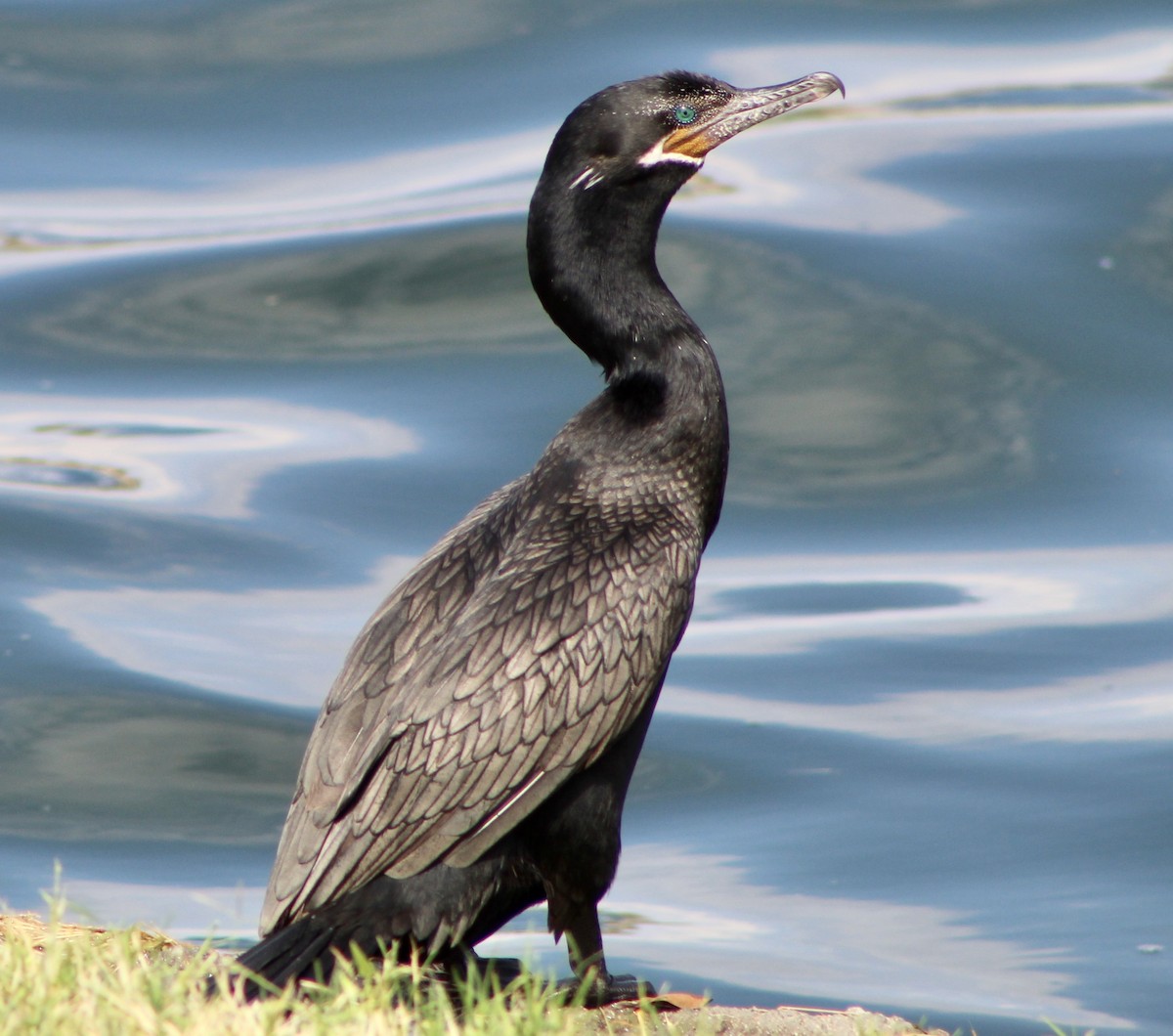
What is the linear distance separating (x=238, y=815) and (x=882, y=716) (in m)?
2.86

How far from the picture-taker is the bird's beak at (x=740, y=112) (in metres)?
5.20

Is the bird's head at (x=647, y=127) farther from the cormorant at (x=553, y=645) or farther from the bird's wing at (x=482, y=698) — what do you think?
the bird's wing at (x=482, y=698)

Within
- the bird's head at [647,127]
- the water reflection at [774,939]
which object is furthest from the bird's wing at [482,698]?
the water reflection at [774,939]

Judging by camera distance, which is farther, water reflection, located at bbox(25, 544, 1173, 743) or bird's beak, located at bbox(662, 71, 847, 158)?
water reflection, located at bbox(25, 544, 1173, 743)

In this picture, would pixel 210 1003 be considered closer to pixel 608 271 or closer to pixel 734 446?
pixel 608 271

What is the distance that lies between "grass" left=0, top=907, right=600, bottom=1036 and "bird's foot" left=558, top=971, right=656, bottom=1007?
11.1 inches

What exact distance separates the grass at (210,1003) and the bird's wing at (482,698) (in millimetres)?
318

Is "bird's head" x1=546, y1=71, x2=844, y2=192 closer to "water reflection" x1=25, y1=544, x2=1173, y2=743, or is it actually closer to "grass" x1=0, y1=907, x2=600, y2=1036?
"grass" x1=0, y1=907, x2=600, y2=1036

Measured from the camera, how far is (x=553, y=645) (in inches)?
181

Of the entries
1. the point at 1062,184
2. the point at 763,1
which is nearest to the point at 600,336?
the point at 1062,184

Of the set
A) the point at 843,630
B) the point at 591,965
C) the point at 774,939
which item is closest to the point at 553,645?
the point at 591,965

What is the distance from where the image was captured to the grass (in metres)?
3.51

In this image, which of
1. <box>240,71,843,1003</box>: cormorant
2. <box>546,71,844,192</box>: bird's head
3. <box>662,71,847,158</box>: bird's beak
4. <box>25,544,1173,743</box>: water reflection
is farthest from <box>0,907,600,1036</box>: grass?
<box>25,544,1173,743</box>: water reflection

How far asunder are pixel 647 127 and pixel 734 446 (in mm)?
6046
